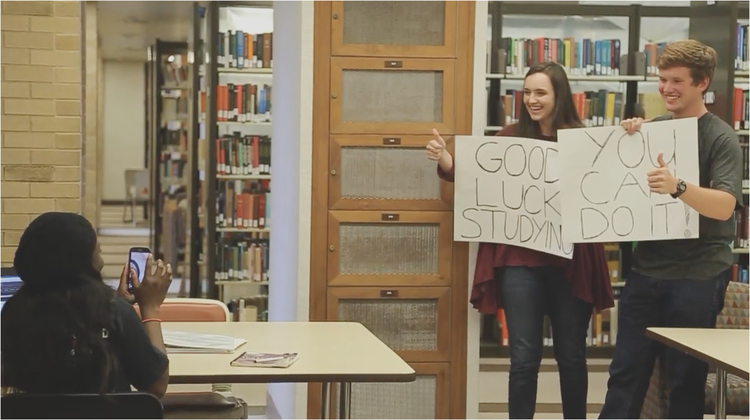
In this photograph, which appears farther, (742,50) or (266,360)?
(742,50)

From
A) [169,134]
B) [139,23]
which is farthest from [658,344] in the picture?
[139,23]

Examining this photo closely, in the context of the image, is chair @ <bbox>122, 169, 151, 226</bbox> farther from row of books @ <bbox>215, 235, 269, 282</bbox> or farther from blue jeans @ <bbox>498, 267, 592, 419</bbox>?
blue jeans @ <bbox>498, 267, 592, 419</bbox>

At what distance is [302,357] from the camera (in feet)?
8.16

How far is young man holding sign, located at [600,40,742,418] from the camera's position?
304 centimetres

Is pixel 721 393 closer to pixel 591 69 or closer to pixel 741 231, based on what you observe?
pixel 741 231

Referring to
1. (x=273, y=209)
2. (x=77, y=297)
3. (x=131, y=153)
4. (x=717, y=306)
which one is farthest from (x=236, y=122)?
(x=131, y=153)

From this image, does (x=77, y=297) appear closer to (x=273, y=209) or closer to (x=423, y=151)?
(x=423, y=151)

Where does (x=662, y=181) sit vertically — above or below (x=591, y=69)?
below

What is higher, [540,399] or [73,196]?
[73,196]

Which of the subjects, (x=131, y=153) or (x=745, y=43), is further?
(x=131, y=153)

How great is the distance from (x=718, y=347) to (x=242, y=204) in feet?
14.0

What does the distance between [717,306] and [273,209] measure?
2.15 meters

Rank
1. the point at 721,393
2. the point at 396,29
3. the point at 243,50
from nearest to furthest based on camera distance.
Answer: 1. the point at 721,393
2. the point at 396,29
3. the point at 243,50

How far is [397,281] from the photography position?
12.4 feet
